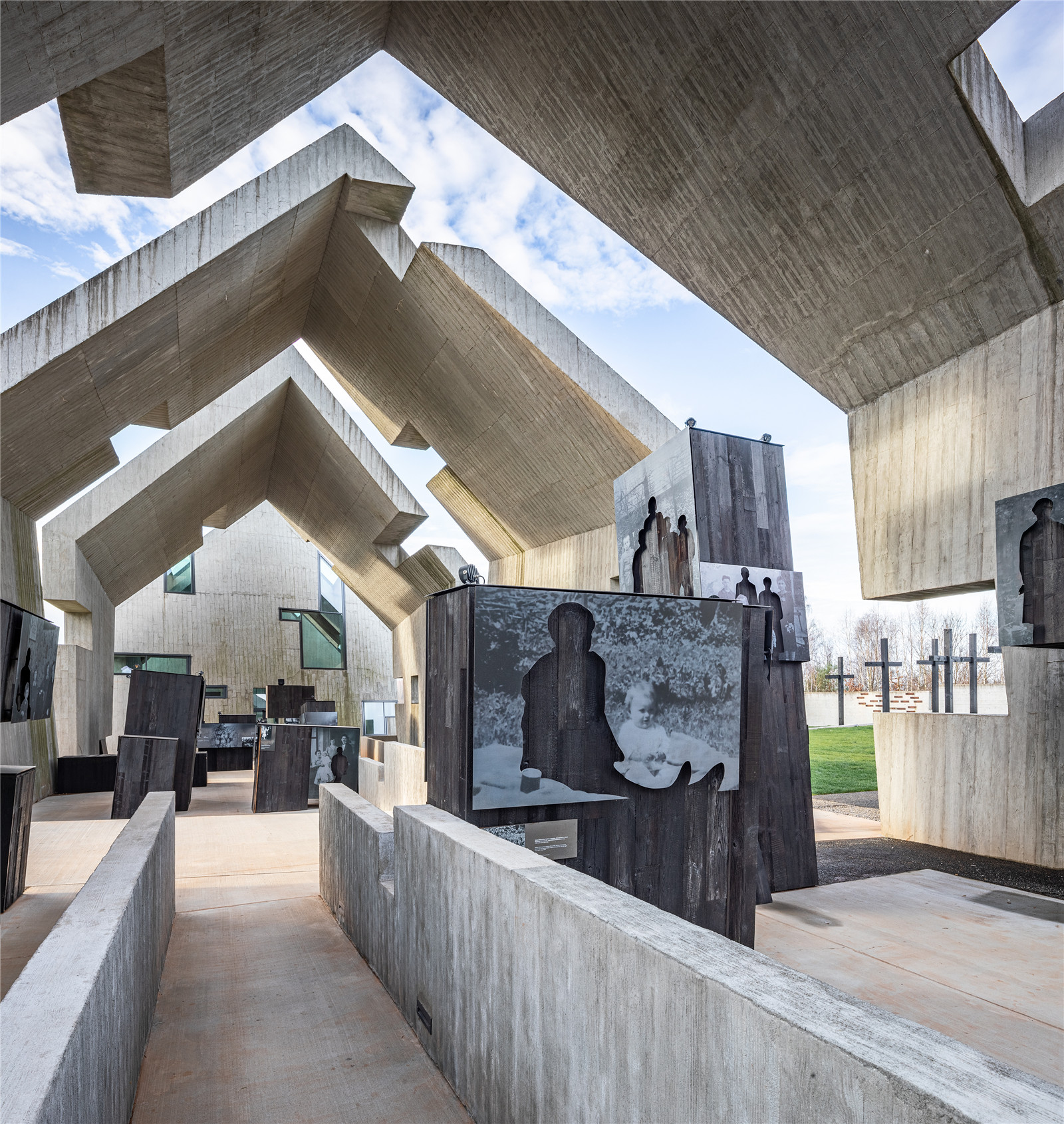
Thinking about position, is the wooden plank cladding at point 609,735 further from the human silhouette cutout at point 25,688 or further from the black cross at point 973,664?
the black cross at point 973,664

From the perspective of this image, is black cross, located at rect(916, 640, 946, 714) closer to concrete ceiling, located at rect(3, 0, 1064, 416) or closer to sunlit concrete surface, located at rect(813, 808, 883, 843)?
sunlit concrete surface, located at rect(813, 808, 883, 843)

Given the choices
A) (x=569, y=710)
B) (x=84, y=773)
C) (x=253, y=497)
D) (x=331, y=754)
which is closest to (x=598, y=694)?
(x=569, y=710)

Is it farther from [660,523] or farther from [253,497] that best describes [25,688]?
[253,497]

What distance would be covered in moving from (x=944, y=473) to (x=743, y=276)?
8.61 ft

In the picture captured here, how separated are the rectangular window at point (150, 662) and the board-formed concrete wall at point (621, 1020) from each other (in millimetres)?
21827

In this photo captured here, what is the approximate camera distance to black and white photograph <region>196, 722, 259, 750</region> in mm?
16125

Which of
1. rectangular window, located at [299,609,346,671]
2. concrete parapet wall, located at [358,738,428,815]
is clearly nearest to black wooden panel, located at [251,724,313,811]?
concrete parapet wall, located at [358,738,428,815]

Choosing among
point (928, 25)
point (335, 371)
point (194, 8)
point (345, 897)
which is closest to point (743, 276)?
point (928, 25)

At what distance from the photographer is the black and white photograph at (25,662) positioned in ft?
14.5

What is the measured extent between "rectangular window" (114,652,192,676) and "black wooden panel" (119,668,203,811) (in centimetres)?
1220

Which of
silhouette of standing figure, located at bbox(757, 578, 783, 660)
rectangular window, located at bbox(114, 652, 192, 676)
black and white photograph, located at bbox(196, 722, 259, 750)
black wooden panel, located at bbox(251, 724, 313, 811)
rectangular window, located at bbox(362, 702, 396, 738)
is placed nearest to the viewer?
silhouette of standing figure, located at bbox(757, 578, 783, 660)

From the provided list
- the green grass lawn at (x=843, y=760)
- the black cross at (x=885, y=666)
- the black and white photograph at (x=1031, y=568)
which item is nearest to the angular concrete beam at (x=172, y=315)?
the black and white photograph at (x=1031, y=568)

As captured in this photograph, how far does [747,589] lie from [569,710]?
8.62 feet

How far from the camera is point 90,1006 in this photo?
1823mm
